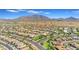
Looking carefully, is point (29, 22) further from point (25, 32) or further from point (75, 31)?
point (75, 31)

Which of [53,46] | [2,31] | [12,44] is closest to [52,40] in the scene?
[53,46]

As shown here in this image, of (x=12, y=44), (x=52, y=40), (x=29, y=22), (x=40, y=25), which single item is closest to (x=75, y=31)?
(x=52, y=40)
